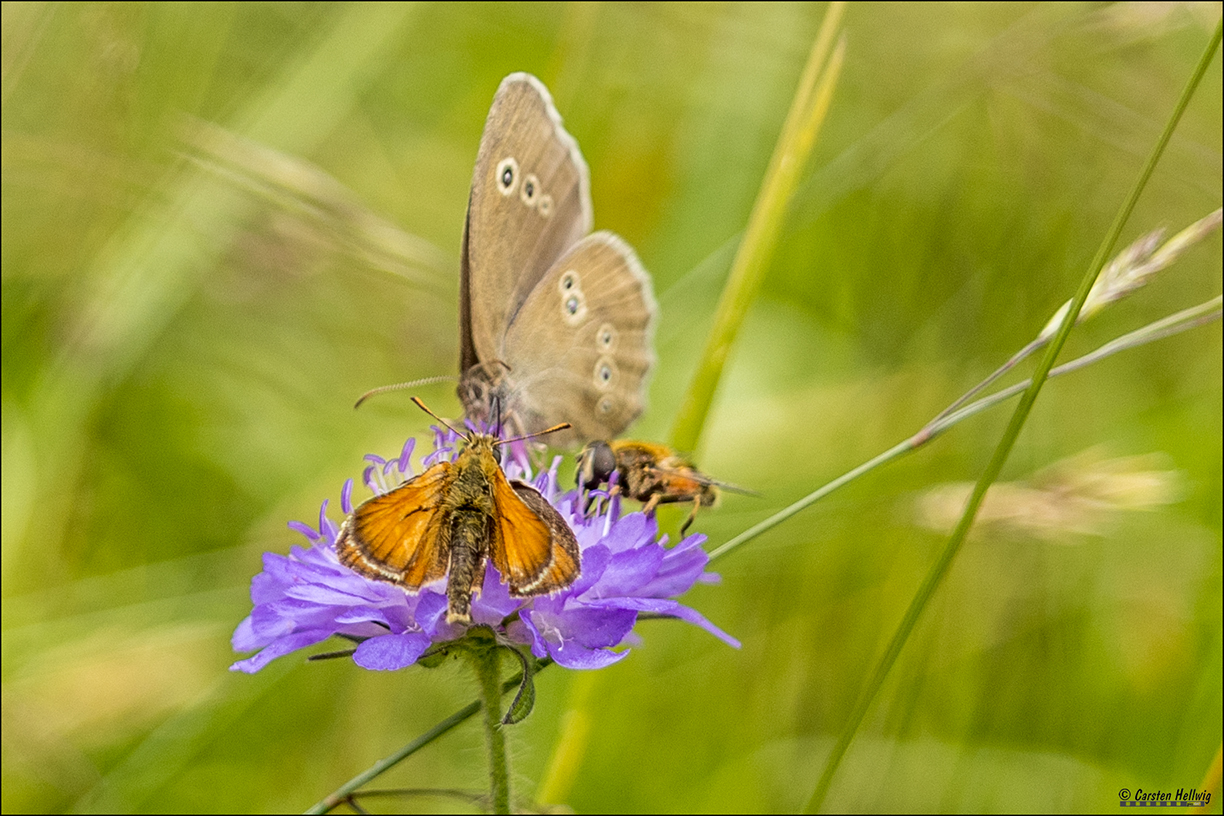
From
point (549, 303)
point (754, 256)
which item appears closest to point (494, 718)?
point (754, 256)

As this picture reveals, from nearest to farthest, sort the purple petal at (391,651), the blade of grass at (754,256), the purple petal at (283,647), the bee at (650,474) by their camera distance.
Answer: the purple petal at (391,651)
the purple petal at (283,647)
the bee at (650,474)
the blade of grass at (754,256)

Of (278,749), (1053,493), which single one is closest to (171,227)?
(278,749)

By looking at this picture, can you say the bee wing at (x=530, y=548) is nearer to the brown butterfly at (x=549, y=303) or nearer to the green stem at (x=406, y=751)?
the green stem at (x=406, y=751)

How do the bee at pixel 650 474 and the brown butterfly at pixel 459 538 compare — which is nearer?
the brown butterfly at pixel 459 538

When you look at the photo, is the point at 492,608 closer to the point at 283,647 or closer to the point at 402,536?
the point at 402,536

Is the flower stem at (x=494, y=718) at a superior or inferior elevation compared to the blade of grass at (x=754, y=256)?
inferior

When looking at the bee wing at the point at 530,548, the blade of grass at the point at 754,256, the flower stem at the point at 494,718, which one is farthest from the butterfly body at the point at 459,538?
the blade of grass at the point at 754,256

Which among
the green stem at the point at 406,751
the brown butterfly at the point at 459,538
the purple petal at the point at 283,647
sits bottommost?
the green stem at the point at 406,751

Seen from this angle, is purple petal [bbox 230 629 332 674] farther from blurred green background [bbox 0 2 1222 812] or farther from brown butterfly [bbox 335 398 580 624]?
blurred green background [bbox 0 2 1222 812]

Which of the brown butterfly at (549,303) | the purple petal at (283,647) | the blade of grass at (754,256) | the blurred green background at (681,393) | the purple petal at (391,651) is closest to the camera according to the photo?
the purple petal at (391,651)
